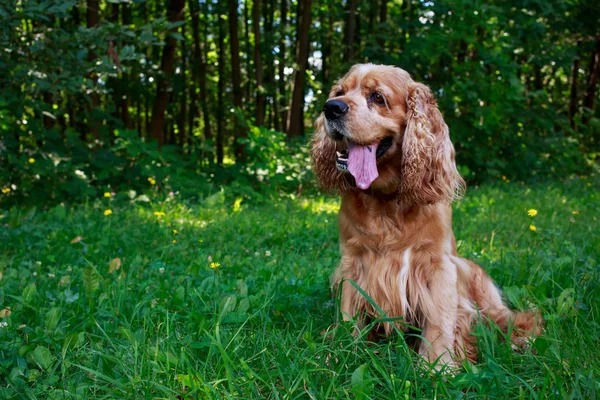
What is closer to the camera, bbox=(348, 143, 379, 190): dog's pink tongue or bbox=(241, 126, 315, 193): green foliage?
bbox=(348, 143, 379, 190): dog's pink tongue

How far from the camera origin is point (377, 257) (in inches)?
107

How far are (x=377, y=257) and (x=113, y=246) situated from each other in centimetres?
244

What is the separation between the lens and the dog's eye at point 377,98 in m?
2.79

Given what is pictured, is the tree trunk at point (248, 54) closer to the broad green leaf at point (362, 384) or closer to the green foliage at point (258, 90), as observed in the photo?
the green foliage at point (258, 90)

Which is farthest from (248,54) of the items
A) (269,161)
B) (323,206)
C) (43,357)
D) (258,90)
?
(43,357)

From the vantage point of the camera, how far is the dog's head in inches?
105

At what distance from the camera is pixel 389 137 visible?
2.84 metres

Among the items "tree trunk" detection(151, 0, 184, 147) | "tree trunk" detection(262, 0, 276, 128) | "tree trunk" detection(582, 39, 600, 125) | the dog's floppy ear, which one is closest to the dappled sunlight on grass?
the dog's floppy ear

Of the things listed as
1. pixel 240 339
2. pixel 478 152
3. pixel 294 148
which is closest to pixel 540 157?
pixel 478 152

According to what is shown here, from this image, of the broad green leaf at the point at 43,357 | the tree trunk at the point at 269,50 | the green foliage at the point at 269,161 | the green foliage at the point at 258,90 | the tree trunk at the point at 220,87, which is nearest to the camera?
the broad green leaf at the point at 43,357

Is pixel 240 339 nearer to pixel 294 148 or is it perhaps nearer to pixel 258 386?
pixel 258 386

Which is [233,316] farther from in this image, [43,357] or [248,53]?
[248,53]

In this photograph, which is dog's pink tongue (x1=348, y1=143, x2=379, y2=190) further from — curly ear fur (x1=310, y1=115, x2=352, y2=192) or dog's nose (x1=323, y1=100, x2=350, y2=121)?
curly ear fur (x1=310, y1=115, x2=352, y2=192)

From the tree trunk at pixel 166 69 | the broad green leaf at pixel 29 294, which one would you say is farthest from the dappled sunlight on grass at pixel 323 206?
the tree trunk at pixel 166 69
